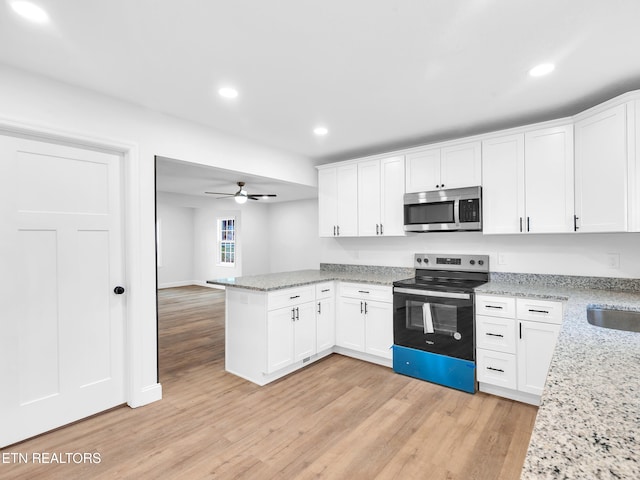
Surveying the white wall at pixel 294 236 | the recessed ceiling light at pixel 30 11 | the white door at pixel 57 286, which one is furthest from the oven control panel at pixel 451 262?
the recessed ceiling light at pixel 30 11

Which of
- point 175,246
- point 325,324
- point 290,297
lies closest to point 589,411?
point 290,297

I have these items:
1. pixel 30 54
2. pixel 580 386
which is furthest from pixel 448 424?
pixel 30 54

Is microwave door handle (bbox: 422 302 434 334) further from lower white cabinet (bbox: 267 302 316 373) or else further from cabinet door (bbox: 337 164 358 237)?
cabinet door (bbox: 337 164 358 237)

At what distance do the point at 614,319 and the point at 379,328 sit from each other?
191 cm

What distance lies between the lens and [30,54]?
1988 mm

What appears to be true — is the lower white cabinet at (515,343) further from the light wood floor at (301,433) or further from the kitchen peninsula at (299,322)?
the kitchen peninsula at (299,322)

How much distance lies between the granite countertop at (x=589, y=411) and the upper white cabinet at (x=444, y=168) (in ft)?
6.61

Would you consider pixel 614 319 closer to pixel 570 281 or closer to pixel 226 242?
pixel 570 281

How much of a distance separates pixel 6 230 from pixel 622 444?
308 centimetres

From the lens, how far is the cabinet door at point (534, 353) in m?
2.62

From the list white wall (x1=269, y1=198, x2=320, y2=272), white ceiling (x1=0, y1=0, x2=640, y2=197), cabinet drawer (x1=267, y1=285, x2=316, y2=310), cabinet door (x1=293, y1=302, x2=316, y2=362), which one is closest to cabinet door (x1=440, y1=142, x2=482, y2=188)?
white ceiling (x1=0, y1=0, x2=640, y2=197)

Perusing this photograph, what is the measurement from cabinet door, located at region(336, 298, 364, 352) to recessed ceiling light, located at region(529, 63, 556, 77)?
247 cm

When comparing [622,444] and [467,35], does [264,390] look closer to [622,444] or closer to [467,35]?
[622,444]

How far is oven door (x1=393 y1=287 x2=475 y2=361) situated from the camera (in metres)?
2.95
